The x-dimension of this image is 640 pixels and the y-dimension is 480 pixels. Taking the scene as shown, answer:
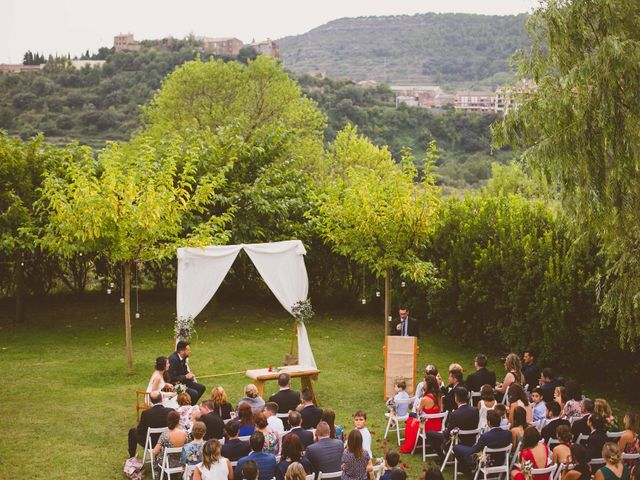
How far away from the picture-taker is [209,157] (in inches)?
924

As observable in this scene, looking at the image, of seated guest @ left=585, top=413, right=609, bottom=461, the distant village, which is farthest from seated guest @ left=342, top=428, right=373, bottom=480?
the distant village

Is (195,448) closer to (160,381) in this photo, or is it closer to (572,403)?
(160,381)

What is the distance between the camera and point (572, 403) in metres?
12.3

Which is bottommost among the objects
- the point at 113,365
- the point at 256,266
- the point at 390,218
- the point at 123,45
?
the point at 113,365

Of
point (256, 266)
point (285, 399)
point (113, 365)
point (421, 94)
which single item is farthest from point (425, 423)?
point (421, 94)

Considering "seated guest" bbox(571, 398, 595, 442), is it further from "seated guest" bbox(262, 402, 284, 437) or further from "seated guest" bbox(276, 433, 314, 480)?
"seated guest" bbox(262, 402, 284, 437)

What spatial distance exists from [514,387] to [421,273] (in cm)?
597

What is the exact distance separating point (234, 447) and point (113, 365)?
358 inches

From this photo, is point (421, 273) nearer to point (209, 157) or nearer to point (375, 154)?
point (209, 157)

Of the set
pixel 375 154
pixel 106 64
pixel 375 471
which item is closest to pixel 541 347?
pixel 375 471

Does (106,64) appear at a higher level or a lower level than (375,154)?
higher

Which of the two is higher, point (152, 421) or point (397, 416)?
point (152, 421)

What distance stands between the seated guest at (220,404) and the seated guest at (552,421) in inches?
200

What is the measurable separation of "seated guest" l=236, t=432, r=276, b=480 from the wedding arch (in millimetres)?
7056
